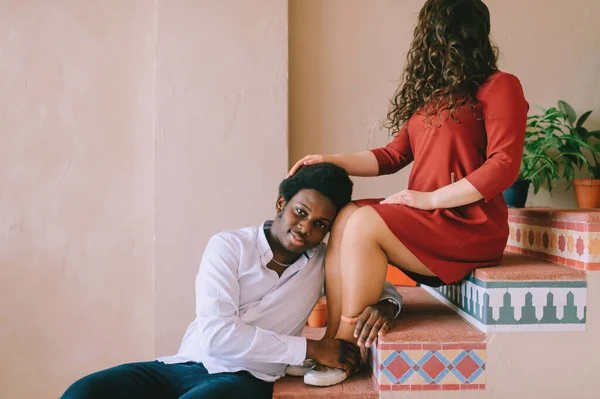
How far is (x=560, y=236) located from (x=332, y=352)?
86 cm

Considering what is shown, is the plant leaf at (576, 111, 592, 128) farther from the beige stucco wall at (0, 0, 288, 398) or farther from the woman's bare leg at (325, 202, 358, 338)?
the beige stucco wall at (0, 0, 288, 398)

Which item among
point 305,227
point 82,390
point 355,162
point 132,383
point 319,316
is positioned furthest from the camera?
point 319,316

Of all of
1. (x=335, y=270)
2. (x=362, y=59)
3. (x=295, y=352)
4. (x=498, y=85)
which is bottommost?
(x=295, y=352)

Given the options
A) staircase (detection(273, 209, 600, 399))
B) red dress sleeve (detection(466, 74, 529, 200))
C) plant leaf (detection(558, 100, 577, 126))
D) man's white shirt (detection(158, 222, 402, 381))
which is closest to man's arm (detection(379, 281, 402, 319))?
man's white shirt (detection(158, 222, 402, 381))

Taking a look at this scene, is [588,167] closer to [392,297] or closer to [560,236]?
[560,236]

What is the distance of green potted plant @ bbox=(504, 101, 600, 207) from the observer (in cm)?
250

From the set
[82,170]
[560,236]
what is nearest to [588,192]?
[560,236]

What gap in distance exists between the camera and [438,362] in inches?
59.7

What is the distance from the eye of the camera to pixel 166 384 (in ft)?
5.15

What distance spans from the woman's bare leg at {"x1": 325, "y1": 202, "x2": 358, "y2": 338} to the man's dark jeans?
310 millimetres

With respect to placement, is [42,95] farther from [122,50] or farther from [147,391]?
[147,391]

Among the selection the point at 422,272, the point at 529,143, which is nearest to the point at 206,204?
the point at 422,272

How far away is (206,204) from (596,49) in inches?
91.7

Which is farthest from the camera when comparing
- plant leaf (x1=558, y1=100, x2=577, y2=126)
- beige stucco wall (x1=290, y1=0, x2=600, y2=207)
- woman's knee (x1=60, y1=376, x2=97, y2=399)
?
beige stucco wall (x1=290, y1=0, x2=600, y2=207)
